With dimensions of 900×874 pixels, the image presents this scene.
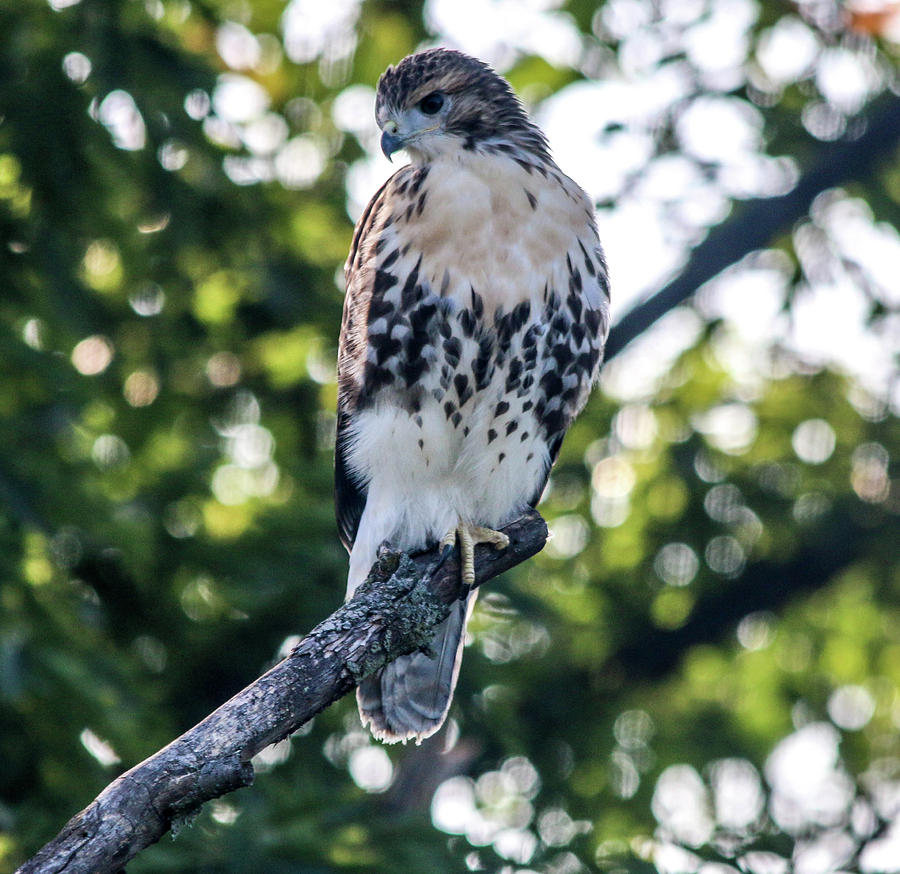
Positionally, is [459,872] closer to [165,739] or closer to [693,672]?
[165,739]

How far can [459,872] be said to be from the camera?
445 cm

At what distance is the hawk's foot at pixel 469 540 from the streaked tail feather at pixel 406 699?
0.46 metres

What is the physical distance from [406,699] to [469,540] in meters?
0.64

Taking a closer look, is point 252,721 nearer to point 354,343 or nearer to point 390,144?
point 354,343

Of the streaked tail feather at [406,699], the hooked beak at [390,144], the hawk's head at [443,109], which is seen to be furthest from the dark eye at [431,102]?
the streaked tail feather at [406,699]

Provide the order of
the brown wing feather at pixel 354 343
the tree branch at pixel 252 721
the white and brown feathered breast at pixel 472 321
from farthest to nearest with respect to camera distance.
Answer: the brown wing feather at pixel 354 343 → the white and brown feathered breast at pixel 472 321 → the tree branch at pixel 252 721

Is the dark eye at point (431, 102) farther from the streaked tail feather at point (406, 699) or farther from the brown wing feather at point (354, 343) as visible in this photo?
the streaked tail feather at point (406, 699)

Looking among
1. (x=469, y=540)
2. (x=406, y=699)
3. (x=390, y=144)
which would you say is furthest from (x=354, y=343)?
(x=406, y=699)

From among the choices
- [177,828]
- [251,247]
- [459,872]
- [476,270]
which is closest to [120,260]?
[251,247]

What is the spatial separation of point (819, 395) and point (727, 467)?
0.83m

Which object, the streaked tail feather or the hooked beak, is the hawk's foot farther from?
the hooked beak

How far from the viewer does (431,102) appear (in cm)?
432

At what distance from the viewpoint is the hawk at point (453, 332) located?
158 inches

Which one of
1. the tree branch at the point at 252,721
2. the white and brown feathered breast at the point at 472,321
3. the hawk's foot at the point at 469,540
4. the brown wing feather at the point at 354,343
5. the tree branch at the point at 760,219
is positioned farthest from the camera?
the tree branch at the point at 760,219
